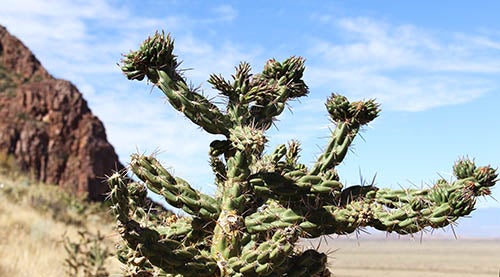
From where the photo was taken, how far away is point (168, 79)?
346 centimetres

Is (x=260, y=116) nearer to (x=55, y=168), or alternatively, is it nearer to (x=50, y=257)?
(x=50, y=257)

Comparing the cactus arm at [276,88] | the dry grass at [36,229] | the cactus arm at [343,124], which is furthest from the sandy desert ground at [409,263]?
the dry grass at [36,229]

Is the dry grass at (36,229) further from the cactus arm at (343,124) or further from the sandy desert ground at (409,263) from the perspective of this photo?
the sandy desert ground at (409,263)

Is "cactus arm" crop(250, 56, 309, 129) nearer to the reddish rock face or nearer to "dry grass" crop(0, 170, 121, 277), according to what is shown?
"dry grass" crop(0, 170, 121, 277)

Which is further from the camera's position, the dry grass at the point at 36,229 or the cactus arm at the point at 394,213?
the dry grass at the point at 36,229

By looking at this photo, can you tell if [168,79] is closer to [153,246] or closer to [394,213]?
[153,246]

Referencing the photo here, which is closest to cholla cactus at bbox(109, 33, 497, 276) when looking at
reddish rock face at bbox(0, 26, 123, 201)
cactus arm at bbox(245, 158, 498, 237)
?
cactus arm at bbox(245, 158, 498, 237)

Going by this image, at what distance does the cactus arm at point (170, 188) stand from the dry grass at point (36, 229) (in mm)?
459

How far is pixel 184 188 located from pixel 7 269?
5931 mm

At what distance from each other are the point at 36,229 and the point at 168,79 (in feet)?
34.1

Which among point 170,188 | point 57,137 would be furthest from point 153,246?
point 57,137

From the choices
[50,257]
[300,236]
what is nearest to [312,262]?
[300,236]

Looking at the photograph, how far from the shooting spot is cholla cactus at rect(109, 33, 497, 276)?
10.7 feet

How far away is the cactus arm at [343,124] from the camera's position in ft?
12.4
